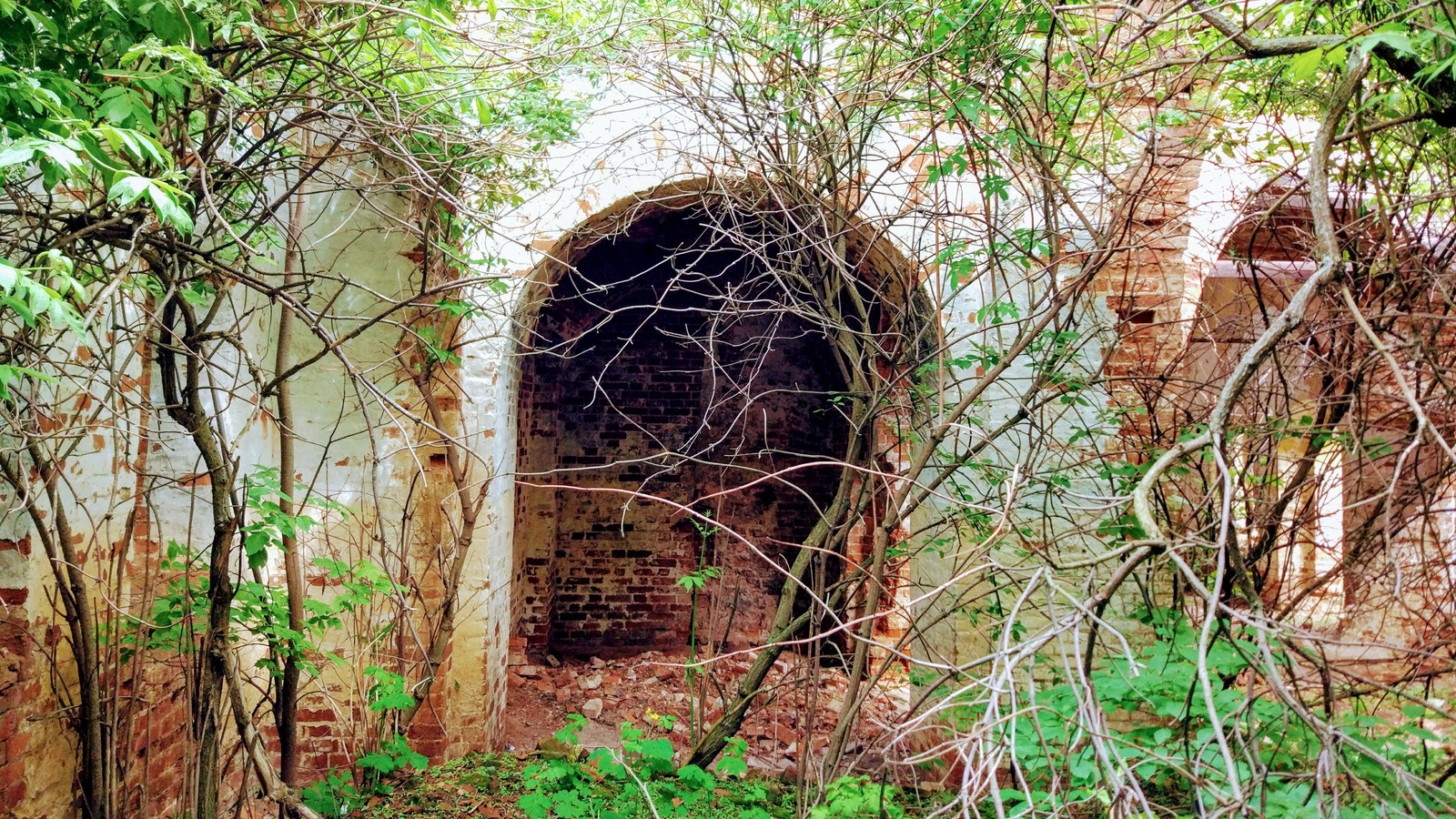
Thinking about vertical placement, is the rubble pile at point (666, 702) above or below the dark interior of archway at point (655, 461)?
below

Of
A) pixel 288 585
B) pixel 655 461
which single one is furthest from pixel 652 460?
→ pixel 288 585

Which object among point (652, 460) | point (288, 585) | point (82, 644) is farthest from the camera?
point (652, 460)

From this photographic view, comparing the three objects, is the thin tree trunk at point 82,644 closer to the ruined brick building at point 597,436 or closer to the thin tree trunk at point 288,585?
the ruined brick building at point 597,436

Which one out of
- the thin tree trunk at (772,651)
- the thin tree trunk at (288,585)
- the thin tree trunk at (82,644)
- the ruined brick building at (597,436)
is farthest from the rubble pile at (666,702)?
the thin tree trunk at (82,644)

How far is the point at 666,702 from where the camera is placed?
5574mm

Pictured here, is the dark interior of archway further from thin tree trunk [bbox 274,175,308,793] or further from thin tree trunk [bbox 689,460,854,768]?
thin tree trunk [bbox 274,175,308,793]

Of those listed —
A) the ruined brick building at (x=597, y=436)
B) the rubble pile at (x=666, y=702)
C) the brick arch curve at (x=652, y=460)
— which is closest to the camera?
the ruined brick building at (x=597, y=436)

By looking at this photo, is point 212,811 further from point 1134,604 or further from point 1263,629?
point 1134,604

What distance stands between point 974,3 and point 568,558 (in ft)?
17.5

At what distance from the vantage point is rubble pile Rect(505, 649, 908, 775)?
4.74 meters

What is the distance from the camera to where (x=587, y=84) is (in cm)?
397

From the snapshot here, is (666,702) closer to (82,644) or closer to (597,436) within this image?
(597,436)

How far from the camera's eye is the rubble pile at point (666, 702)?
4742mm

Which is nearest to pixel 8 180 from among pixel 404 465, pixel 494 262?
pixel 494 262
